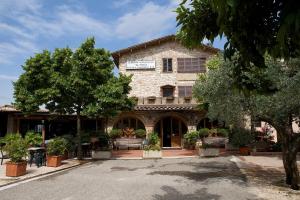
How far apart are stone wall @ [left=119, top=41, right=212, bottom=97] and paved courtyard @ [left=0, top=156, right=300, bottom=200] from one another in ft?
41.2

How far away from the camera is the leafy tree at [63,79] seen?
16.7m

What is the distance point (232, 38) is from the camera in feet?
12.2

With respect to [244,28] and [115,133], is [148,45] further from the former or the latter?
[244,28]

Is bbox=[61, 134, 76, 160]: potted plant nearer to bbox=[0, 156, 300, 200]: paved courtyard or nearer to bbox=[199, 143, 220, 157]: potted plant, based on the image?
bbox=[0, 156, 300, 200]: paved courtyard

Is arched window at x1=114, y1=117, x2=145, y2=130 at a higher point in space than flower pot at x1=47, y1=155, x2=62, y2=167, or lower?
higher

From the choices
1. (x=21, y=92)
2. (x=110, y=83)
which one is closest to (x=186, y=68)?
(x=110, y=83)

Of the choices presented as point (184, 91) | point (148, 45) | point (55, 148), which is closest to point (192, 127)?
point (184, 91)

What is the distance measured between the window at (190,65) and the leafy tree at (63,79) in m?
10.2

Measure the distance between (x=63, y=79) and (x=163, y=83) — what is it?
11384 millimetres

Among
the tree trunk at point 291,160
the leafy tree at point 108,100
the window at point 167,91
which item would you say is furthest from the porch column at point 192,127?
the tree trunk at point 291,160

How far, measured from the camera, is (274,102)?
11.4 m

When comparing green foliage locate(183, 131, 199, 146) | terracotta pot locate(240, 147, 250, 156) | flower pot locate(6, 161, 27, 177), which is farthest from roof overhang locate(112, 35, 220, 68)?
flower pot locate(6, 161, 27, 177)

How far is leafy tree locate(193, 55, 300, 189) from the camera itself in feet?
34.0

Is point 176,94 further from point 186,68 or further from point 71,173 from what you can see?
point 71,173
